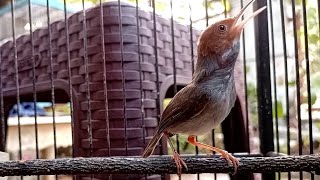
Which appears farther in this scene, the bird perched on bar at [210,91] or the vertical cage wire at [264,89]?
the vertical cage wire at [264,89]

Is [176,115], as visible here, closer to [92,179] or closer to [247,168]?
[247,168]

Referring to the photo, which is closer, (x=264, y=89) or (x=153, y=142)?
(x=153, y=142)

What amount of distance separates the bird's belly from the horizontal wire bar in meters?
0.08

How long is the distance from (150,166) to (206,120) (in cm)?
18

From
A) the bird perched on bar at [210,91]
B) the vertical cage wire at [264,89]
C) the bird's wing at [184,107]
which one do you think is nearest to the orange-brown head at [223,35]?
the bird perched on bar at [210,91]

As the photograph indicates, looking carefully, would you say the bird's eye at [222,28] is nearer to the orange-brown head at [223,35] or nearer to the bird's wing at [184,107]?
the orange-brown head at [223,35]

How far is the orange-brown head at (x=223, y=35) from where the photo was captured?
1.01m

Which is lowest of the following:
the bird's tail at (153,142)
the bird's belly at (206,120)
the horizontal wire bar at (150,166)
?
the horizontal wire bar at (150,166)

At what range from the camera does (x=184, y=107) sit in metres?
0.99

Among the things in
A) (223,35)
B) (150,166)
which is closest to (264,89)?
(223,35)

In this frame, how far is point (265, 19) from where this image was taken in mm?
1568

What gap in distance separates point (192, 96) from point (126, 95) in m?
0.57

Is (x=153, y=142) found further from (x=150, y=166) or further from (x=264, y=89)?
(x=264, y=89)

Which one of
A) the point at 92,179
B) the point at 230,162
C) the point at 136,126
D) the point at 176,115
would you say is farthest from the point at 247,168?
the point at 92,179
